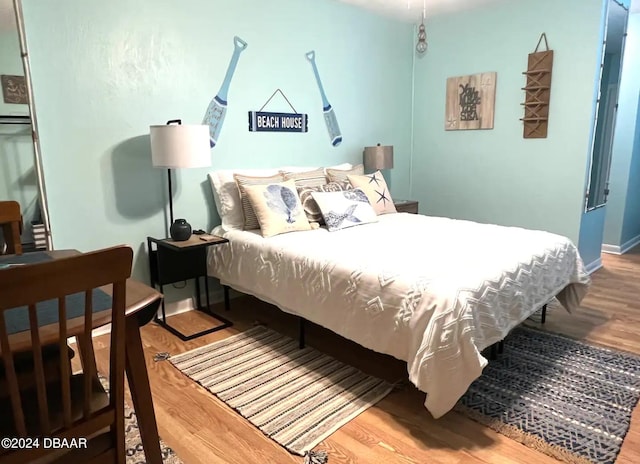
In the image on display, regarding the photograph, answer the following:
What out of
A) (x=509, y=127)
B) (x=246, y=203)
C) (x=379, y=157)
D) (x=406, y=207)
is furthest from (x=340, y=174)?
(x=509, y=127)

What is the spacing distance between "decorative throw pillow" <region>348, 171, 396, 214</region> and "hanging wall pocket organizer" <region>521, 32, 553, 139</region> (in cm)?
154

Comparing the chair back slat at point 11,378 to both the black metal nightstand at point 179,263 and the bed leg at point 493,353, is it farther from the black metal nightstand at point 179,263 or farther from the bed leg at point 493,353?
the bed leg at point 493,353

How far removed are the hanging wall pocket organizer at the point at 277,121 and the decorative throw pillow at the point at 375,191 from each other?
67 centimetres

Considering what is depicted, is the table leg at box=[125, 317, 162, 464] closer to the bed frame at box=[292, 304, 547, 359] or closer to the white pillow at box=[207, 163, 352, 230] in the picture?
the bed frame at box=[292, 304, 547, 359]

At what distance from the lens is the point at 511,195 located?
4.25m

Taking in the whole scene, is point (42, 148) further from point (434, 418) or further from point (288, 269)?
point (434, 418)

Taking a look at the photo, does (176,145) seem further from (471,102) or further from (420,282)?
(471,102)

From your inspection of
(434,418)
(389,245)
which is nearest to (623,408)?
(434,418)

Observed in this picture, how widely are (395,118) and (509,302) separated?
306cm

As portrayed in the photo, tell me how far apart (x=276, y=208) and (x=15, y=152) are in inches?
61.0

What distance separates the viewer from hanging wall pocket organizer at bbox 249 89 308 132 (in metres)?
3.47

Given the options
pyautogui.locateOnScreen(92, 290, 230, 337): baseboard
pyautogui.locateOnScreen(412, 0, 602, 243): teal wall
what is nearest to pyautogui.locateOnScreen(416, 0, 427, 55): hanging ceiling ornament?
pyautogui.locateOnScreen(412, 0, 602, 243): teal wall

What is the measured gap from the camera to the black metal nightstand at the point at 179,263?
2.84 m

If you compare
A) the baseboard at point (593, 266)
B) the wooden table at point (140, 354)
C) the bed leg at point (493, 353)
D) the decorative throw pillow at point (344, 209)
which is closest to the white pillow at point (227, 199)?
the decorative throw pillow at point (344, 209)
